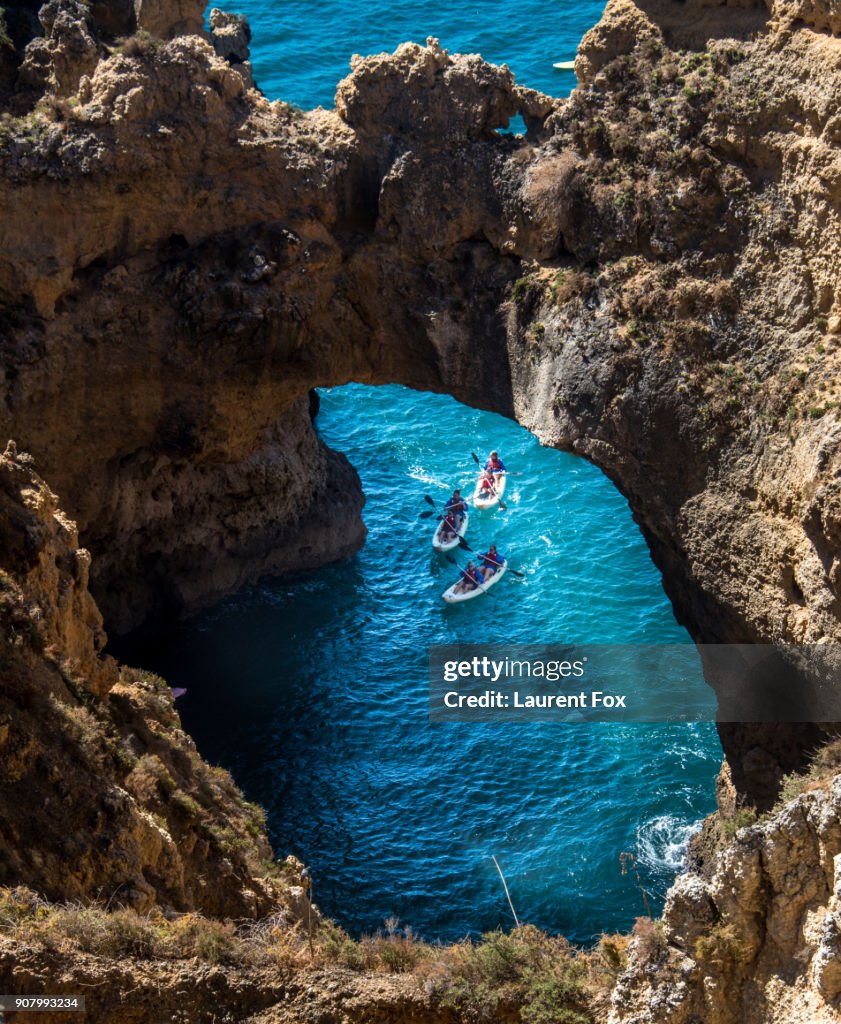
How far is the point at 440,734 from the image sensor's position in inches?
1399

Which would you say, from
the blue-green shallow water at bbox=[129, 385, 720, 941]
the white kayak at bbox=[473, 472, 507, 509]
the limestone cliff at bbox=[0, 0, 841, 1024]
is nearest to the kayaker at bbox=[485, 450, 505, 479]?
the white kayak at bbox=[473, 472, 507, 509]

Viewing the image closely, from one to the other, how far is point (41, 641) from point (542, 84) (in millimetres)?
42358

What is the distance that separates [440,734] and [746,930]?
18794 millimetres

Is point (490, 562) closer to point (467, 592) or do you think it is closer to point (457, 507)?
point (467, 592)

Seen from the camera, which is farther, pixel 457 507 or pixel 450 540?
pixel 457 507

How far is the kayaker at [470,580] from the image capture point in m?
40.8

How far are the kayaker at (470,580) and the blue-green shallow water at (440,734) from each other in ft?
1.93

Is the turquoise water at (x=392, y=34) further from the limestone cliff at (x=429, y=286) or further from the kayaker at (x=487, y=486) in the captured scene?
the limestone cliff at (x=429, y=286)

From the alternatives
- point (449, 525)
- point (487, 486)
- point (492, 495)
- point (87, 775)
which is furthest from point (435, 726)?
point (87, 775)

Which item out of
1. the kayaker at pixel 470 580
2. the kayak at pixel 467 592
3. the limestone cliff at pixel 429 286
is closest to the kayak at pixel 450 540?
the kayaker at pixel 470 580

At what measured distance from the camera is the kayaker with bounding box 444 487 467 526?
44.1 m

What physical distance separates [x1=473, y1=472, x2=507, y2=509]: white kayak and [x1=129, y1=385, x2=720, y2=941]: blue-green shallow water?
14.6 inches

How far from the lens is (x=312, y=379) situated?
110ft

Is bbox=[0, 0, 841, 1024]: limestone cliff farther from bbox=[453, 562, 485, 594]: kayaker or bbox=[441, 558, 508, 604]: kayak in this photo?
bbox=[453, 562, 485, 594]: kayaker
